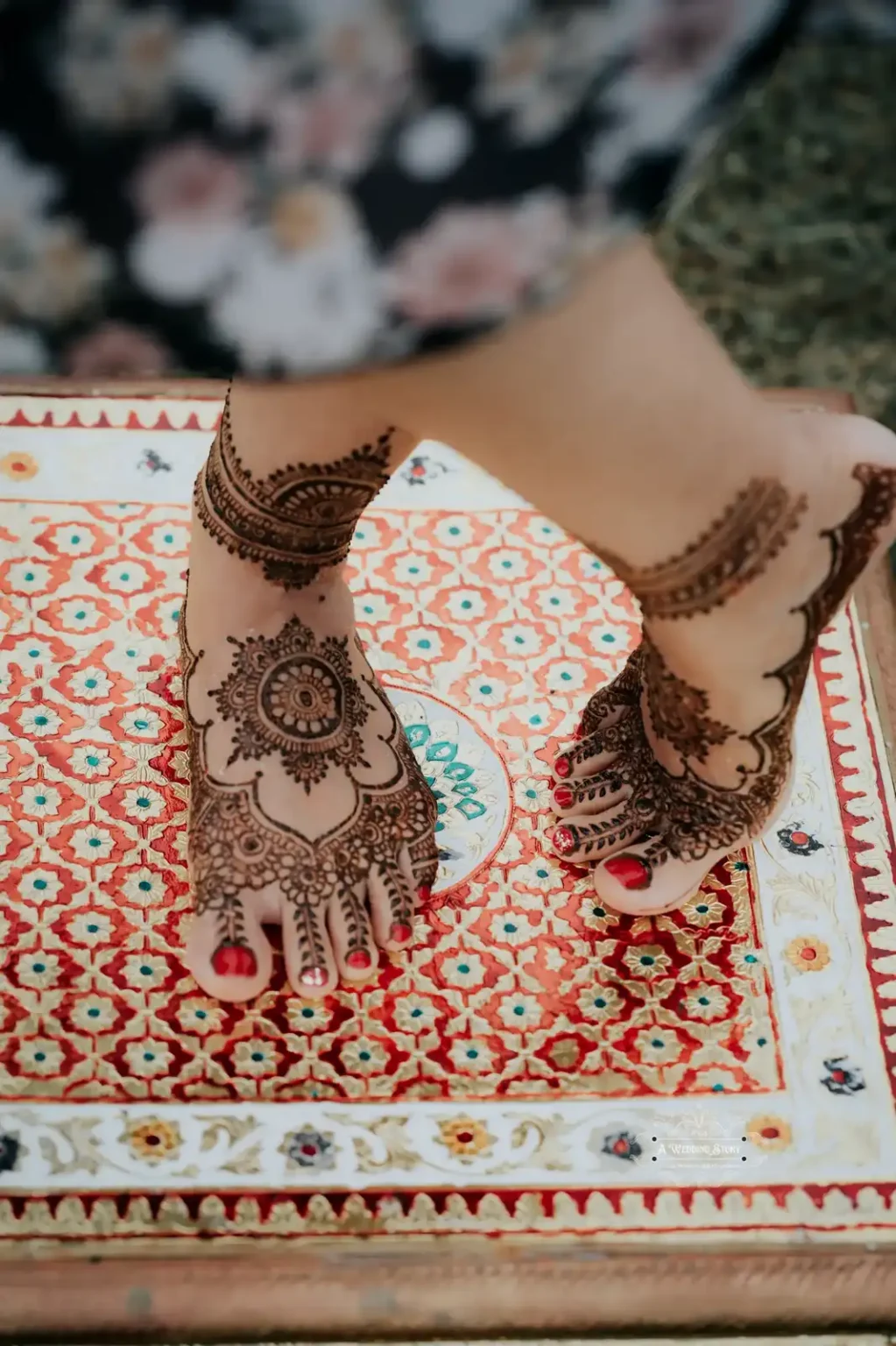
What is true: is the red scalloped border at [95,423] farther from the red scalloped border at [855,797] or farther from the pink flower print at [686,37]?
the pink flower print at [686,37]

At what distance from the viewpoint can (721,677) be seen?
742 mm

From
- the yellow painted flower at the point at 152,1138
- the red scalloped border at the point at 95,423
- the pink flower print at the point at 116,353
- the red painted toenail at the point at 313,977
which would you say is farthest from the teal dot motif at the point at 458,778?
the pink flower print at the point at 116,353

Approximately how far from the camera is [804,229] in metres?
1.37

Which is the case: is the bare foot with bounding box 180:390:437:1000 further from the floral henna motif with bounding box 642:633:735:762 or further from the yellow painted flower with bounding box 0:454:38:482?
the yellow painted flower with bounding box 0:454:38:482

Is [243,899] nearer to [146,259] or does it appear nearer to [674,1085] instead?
[674,1085]

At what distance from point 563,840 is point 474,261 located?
0.52m

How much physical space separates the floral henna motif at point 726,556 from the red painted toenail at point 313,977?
330 mm

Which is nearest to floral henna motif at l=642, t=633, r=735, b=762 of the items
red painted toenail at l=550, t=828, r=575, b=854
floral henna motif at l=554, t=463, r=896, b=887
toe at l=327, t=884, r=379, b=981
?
floral henna motif at l=554, t=463, r=896, b=887

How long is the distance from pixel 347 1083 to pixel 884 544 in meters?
0.46

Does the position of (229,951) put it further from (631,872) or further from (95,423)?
(95,423)

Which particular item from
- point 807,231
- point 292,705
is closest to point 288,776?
point 292,705

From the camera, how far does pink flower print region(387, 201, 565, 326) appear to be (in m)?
0.49

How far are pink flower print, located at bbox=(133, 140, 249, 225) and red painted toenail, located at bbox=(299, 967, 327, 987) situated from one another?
51 cm

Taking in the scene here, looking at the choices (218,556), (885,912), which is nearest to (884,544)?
(885,912)
